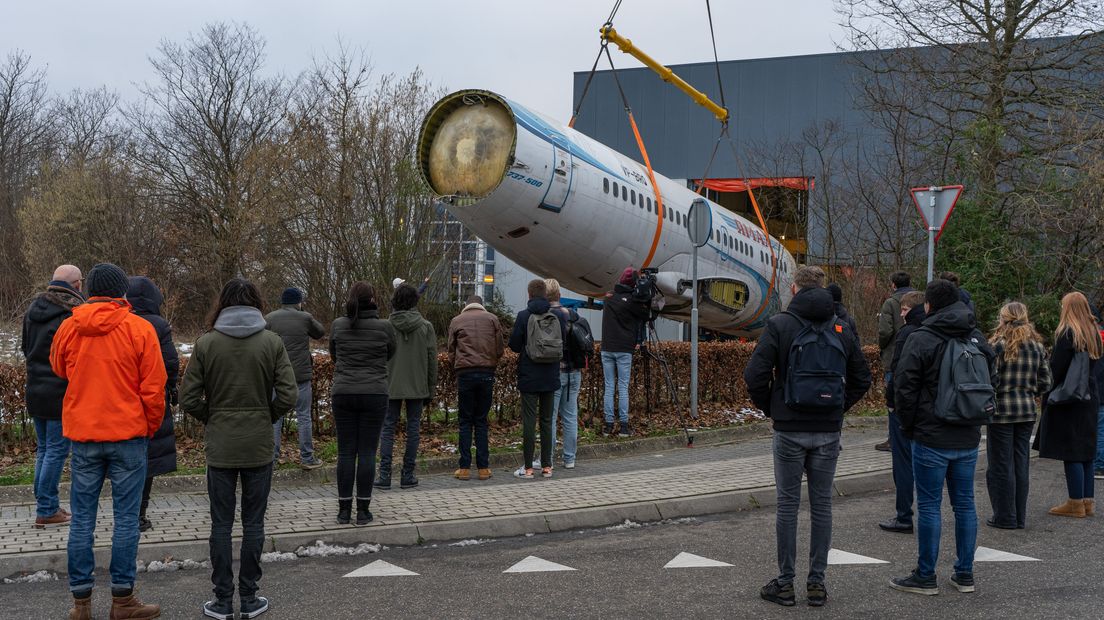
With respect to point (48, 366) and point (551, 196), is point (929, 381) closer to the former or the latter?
point (48, 366)

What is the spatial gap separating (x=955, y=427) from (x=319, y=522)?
4455 millimetres

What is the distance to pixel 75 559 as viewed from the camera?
4.98 meters

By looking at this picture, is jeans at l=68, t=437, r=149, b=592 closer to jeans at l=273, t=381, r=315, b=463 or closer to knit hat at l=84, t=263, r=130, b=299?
knit hat at l=84, t=263, r=130, b=299

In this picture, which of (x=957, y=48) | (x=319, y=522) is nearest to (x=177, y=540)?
(x=319, y=522)

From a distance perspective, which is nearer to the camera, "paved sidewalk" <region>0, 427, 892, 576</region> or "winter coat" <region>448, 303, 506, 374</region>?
"paved sidewalk" <region>0, 427, 892, 576</region>

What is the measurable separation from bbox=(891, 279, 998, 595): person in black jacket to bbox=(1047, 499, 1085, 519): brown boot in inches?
104

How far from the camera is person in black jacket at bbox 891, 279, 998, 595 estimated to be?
561cm

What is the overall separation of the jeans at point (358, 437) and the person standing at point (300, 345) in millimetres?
1701

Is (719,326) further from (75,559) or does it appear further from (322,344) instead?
(75,559)

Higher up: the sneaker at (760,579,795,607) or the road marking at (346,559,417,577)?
the sneaker at (760,579,795,607)

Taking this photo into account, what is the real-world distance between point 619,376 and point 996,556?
536 cm

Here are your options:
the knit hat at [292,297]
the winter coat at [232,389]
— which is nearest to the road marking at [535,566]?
the winter coat at [232,389]

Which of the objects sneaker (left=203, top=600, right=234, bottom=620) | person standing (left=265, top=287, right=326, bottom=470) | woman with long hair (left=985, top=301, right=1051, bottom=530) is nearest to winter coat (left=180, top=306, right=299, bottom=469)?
sneaker (left=203, top=600, right=234, bottom=620)

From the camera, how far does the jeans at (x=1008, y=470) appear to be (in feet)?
23.7
